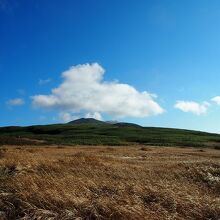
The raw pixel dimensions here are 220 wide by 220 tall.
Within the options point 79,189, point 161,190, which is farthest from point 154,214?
point 79,189

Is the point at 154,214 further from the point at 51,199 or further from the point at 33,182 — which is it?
the point at 33,182

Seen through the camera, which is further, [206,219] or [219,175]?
[219,175]

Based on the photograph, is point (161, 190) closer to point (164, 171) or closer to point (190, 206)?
point (190, 206)

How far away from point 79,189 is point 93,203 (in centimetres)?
230

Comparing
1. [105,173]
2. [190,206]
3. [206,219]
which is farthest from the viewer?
[105,173]

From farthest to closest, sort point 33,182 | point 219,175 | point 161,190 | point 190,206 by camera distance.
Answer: point 219,175 < point 33,182 < point 161,190 < point 190,206

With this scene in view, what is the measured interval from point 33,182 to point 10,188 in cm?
84

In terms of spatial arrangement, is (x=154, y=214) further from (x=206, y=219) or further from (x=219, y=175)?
(x=219, y=175)

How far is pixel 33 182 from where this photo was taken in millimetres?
15781

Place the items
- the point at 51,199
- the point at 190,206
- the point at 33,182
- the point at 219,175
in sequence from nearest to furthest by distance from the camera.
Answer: the point at 190,206 → the point at 51,199 → the point at 33,182 → the point at 219,175

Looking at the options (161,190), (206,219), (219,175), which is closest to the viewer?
(206,219)

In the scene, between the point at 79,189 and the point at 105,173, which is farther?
the point at 105,173

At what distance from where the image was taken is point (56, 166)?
22.7m

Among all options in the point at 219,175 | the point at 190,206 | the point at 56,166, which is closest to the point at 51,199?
the point at 190,206
